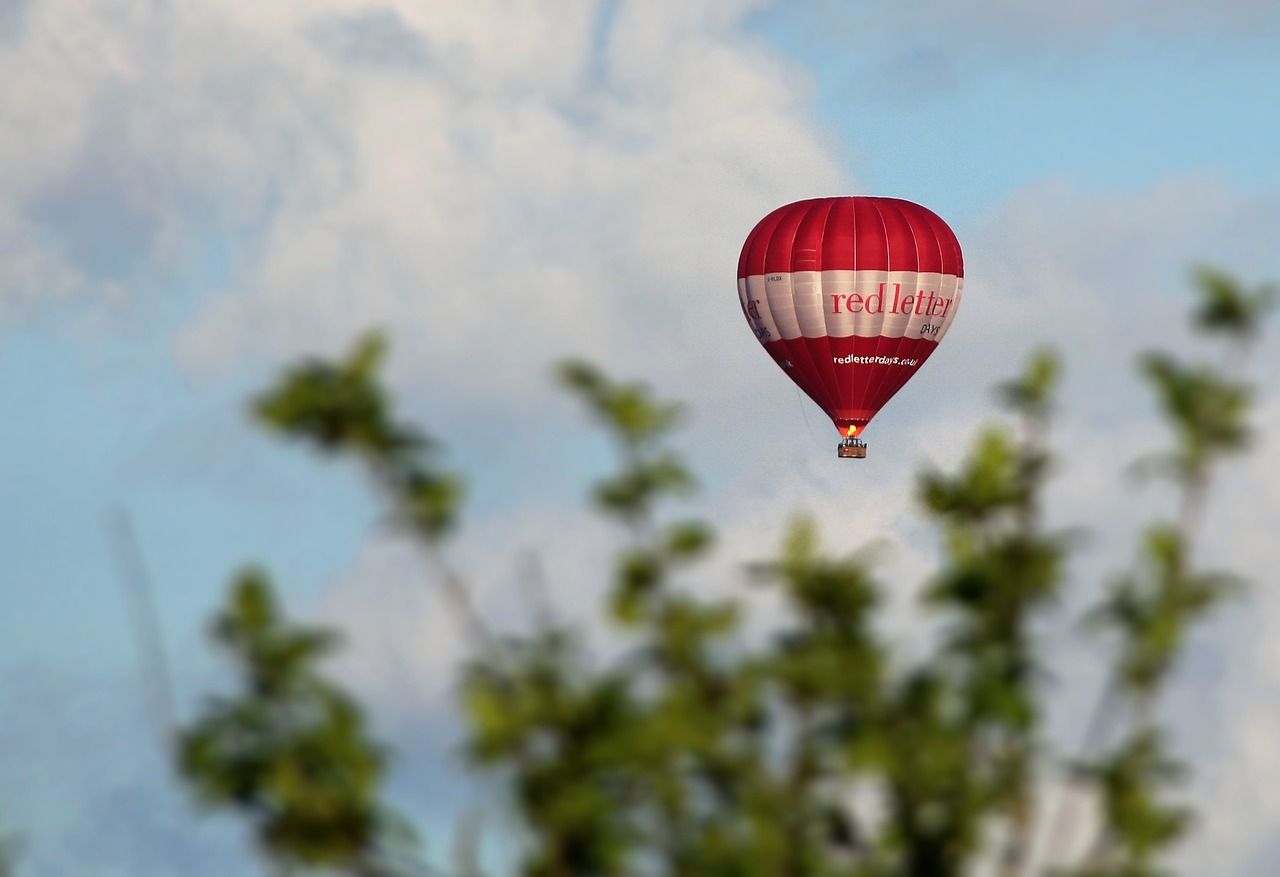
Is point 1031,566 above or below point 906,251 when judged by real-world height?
below

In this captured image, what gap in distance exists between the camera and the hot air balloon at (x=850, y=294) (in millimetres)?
98625

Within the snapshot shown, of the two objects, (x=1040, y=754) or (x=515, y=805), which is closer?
(x=515, y=805)

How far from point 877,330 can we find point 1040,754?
255 feet

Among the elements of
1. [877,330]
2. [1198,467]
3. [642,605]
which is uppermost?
[877,330]

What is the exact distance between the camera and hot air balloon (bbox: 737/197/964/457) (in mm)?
98625

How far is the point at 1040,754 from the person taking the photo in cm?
2223

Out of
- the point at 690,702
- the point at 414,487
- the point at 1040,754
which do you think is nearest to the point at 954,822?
the point at 1040,754

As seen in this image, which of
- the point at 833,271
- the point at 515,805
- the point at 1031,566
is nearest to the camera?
the point at 515,805

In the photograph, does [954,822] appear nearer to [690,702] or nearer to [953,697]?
[953,697]

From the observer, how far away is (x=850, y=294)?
98.2 metres

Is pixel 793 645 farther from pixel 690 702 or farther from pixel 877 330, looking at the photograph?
pixel 877 330

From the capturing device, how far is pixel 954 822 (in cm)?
2181

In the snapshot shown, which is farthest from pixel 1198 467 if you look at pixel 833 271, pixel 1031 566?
pixel 833 271

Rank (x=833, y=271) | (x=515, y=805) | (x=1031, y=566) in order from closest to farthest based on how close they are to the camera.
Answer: (x=515, y=805)
(x=1031, y=566)
(x=833, y=271)
